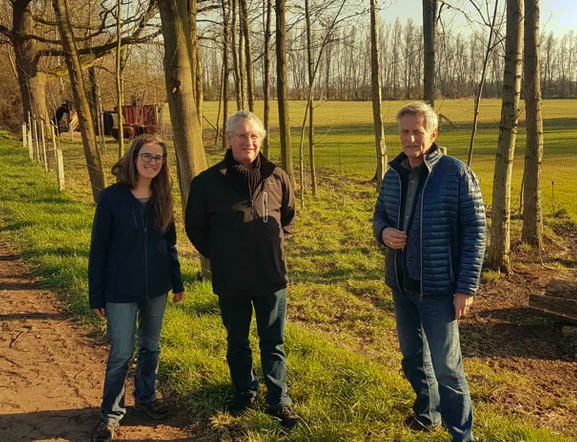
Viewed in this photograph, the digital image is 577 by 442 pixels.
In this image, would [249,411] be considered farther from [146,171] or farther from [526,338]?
[526,338]

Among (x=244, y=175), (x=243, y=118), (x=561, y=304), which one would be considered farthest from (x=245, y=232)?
(x=561, y=304)

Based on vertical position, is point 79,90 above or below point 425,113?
above

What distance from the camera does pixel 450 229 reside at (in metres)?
Result: 2.94

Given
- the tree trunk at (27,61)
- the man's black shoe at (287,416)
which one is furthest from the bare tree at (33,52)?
the man's black shoe at (287,416)

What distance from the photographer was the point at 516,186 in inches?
659

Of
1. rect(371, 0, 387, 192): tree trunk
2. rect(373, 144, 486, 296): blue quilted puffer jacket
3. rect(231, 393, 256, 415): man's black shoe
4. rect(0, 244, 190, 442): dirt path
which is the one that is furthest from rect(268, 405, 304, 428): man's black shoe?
rect(371, 0, 387, 192): tree trunk

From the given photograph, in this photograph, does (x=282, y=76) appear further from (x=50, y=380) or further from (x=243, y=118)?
(x=50, y=380)

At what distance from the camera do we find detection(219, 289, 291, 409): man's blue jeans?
3424 mm

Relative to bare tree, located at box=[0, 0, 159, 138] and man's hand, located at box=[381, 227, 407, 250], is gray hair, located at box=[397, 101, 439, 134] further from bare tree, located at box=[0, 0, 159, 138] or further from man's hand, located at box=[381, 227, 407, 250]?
bare tree, located at box=[0, 0, 159, 138]

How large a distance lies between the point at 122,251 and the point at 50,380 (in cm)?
158

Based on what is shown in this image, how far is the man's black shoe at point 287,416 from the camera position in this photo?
3.41 meters

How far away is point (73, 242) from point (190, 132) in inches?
136

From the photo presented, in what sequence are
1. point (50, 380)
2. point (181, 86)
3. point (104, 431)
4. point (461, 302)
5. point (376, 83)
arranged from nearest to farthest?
point (461, 302) → point (104, 431) → point (50, 380) → point (181, 86) → point (376, 83)

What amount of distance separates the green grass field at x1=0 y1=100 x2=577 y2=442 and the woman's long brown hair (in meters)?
1.36
